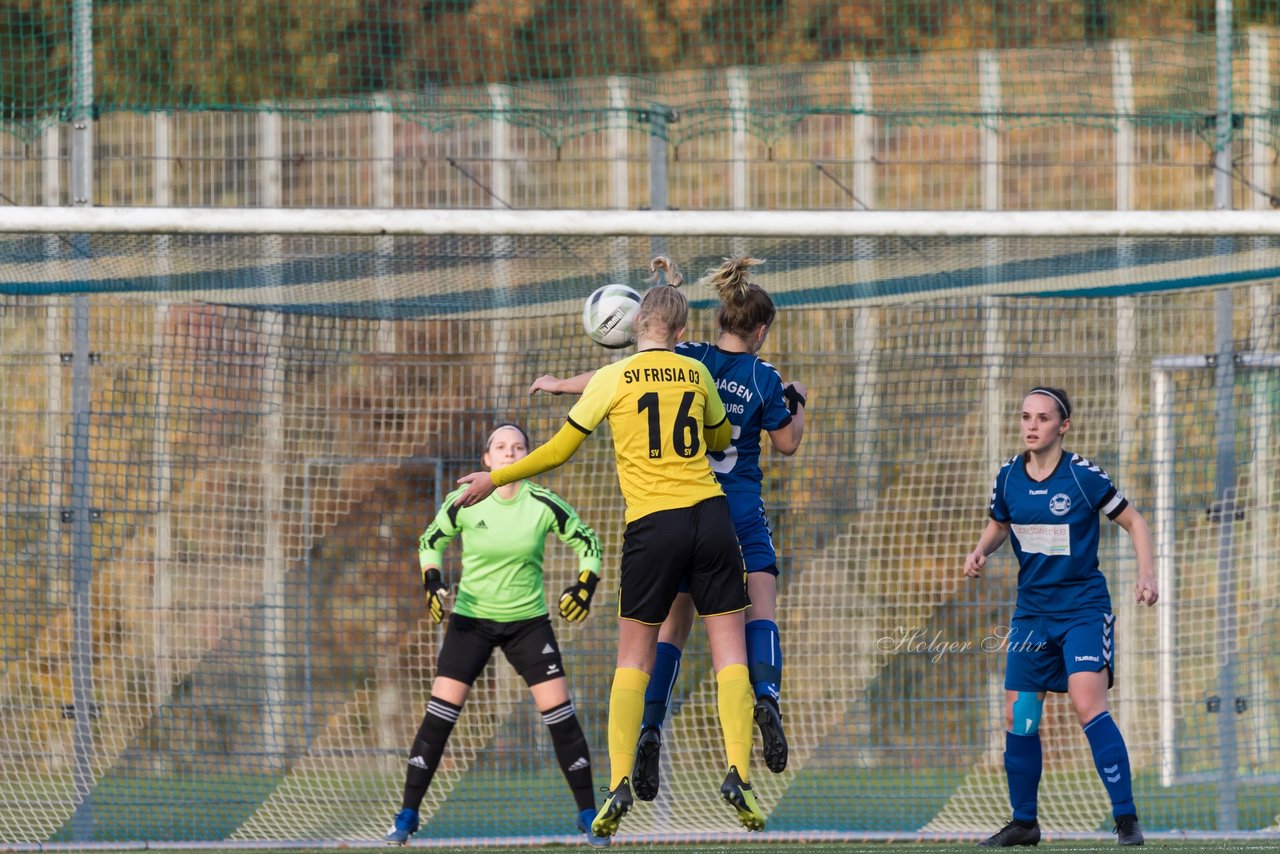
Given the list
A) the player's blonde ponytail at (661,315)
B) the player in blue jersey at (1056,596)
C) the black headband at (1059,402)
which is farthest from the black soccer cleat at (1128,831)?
the player's blonde ponytail at (661,315)

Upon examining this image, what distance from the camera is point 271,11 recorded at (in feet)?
28.4

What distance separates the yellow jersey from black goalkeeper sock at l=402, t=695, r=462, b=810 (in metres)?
2.25

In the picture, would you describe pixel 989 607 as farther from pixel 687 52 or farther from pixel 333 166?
pixel 333 166

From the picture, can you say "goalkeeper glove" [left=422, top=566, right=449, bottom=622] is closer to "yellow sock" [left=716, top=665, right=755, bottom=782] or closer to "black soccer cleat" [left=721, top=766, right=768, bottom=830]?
"yellow sock" [left=716, top=665, right=755, bottom=782]

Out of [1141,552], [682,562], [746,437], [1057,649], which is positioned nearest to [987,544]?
[1057,649]

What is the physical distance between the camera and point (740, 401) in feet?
17.9

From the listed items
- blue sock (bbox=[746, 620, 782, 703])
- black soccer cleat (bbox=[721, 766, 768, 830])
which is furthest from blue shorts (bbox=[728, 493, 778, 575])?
black soccer cleat (bbox=[721, 766, 768, 830])

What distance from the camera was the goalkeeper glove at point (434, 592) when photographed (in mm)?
6778

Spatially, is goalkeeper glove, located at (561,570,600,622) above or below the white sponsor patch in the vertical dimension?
below

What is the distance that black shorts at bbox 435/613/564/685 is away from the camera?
23.1 ft

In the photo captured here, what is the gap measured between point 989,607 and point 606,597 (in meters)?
2.08

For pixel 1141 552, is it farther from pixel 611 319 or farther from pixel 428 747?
pixel 428 747

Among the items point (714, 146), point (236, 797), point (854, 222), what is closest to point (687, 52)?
point (714, 146)

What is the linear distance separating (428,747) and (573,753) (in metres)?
0.65
